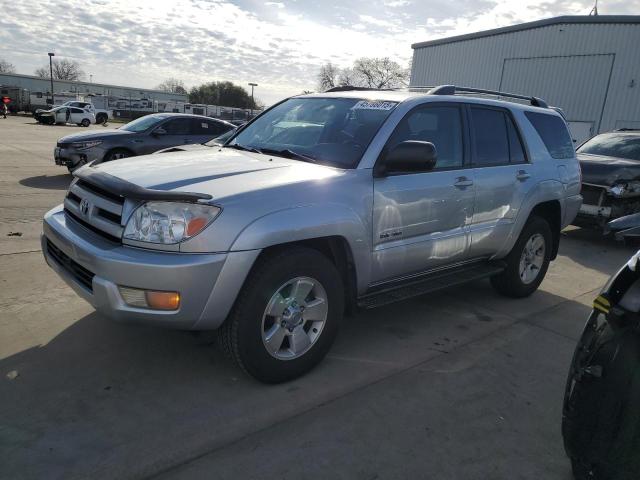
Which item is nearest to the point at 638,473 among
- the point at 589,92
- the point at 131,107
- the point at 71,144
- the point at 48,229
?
the point at 48,229

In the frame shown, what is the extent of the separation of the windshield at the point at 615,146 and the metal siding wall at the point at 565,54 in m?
11.5

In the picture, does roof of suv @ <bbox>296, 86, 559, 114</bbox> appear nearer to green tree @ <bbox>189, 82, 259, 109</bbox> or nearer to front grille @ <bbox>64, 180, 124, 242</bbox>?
front grille @ <bbox>64, 180, 124, 242</bbox>

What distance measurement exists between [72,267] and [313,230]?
150 cm

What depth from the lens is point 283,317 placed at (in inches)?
120

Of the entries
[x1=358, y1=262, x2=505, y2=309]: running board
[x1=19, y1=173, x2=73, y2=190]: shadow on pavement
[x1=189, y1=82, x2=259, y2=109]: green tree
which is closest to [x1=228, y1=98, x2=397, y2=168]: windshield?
[x1=358, y1=262, x2=505, y2=309]: running board

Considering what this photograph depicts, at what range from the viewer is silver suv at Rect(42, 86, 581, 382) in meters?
2.69

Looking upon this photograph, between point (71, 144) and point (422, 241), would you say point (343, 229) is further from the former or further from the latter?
point (71, 144)

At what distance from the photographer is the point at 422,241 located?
3750 mm

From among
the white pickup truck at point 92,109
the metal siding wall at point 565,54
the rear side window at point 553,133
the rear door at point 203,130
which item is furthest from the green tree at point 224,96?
the rear side window at point 553,133

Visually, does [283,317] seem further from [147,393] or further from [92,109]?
[92,109]

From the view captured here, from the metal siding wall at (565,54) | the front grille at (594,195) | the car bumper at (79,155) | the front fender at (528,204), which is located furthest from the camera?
the metal siding wall at (565,54)

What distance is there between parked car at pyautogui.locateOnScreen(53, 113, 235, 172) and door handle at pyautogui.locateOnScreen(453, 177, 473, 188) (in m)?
7.84

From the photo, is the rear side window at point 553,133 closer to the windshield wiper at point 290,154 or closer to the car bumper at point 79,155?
the windshield wiper at point 290,154

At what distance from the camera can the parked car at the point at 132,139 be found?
10.1m
